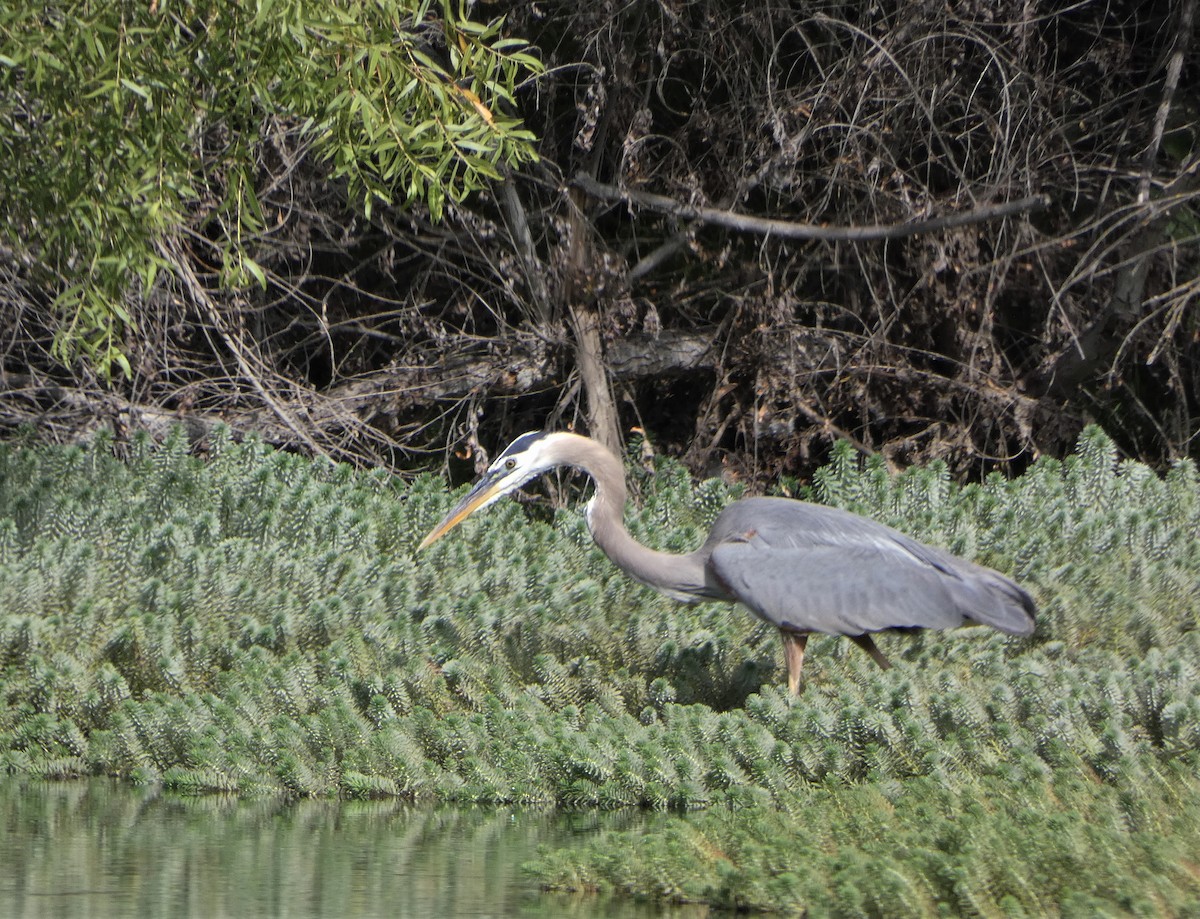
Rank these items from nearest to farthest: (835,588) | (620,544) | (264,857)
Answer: (264,857) < (835,588) < (620,544)

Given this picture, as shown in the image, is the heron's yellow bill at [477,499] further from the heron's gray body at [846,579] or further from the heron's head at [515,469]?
the heron's gray body at [846,579]

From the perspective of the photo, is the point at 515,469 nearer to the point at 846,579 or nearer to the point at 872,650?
the point at 846,579

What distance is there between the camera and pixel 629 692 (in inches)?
238

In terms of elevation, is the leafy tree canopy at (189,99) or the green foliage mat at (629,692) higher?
the leafy tree canopy at (189,99)

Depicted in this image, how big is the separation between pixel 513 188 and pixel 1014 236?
3.19 metres

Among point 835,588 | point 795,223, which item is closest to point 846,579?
point 835,588

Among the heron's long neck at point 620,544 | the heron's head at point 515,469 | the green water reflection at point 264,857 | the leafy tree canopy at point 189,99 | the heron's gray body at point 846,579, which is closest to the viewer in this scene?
the green water reflection at point 264,857

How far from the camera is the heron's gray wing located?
585 centimetres

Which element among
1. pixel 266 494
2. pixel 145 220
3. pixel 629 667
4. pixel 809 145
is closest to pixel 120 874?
pixel 629 667

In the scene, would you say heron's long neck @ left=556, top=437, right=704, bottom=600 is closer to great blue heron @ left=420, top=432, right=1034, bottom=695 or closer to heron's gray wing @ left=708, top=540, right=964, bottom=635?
great blue heron @ left=420, top=432, right=1034, bottom=695

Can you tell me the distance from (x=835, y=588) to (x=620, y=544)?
91cm

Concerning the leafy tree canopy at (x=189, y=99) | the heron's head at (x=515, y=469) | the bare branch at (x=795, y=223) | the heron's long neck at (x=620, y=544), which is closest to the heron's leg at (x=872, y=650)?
the heron's long neck at (x=620, y=544)

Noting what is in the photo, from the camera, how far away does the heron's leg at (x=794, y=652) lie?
6027mm

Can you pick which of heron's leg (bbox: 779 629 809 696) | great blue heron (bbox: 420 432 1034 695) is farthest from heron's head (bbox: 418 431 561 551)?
heron's leg (bbox: 779 629 809 696)
